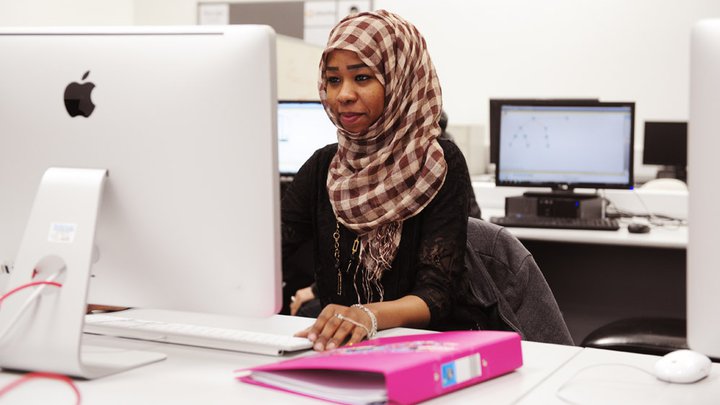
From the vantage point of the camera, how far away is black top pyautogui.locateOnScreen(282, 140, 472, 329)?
5.01ft

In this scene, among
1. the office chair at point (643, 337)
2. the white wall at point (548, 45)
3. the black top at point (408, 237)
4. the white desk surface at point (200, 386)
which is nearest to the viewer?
the white desk surface at point (200, 386)

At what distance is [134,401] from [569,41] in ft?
18.5

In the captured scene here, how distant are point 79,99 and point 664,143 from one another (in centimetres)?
503

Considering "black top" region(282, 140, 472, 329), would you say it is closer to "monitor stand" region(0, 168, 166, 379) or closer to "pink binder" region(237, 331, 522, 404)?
"pink binder" region(237, 331, 522, 404)

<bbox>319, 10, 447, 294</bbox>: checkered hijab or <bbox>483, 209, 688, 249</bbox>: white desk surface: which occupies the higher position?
<bbox>319, 10, 447, 294</bbox>: checkered hijab

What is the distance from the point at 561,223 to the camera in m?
3.12

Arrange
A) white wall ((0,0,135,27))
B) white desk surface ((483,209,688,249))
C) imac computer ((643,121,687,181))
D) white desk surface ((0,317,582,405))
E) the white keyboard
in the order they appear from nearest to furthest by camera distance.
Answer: white desk surface ((0,317,582,405)), the white keyboard, white desk surface ((483,209,688,249)), imac computer ((643,121,687,181)), white wall ((0,0,135,27))

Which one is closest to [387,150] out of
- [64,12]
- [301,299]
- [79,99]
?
[79,99]

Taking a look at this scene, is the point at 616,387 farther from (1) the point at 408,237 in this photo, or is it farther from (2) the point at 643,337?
(2) the point at 643,337

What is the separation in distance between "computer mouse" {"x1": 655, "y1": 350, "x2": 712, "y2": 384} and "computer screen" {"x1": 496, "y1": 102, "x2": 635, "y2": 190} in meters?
2.17

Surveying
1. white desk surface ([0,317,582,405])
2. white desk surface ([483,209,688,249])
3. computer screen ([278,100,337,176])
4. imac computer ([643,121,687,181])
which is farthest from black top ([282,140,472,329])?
imac computer ([643,121,687,181])

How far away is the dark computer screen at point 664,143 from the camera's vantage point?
215 inches

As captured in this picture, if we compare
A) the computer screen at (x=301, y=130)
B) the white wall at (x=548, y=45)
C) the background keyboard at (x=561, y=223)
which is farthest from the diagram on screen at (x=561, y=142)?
the white wall at (x=548, y=45)

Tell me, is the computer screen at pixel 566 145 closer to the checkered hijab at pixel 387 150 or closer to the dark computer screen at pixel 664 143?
the checkered hijab at pixel 387 150
